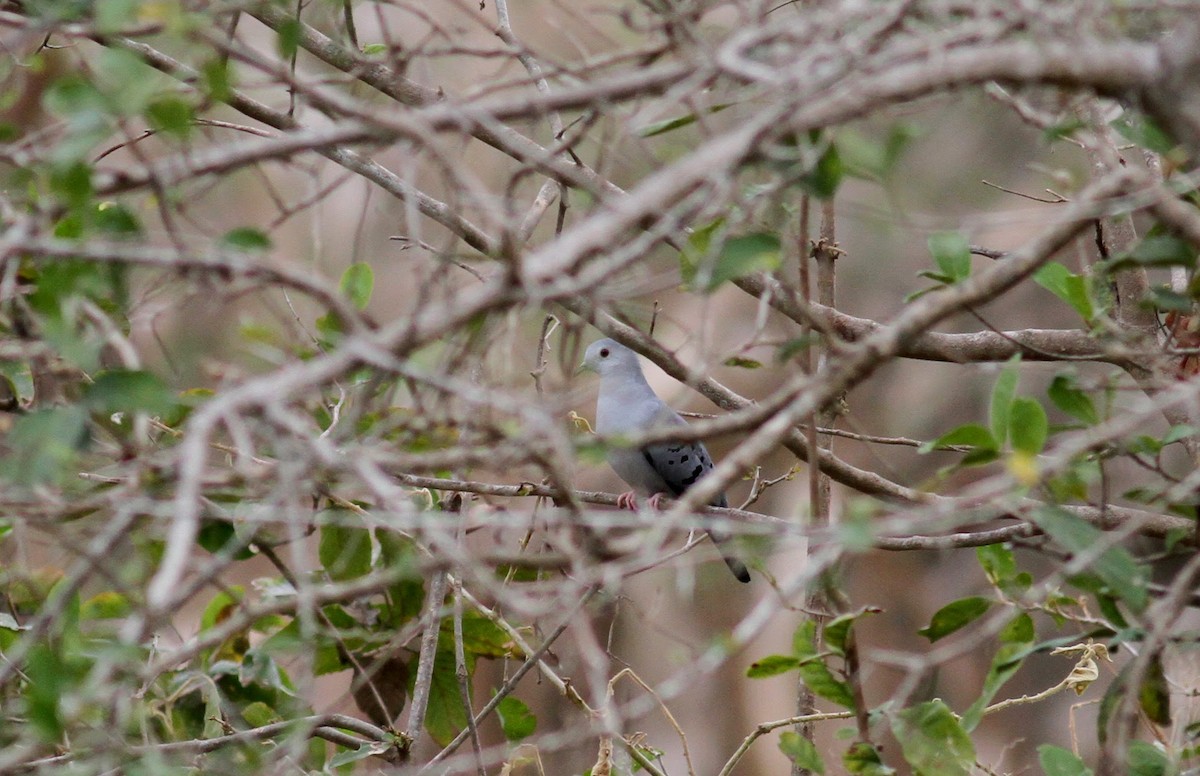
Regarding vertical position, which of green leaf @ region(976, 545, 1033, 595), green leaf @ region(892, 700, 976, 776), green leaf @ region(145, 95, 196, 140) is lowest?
green leaf @ region(892, 700, 976, 776)

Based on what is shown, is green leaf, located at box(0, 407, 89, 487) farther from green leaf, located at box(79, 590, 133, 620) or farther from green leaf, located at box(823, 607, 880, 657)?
green leaf, located at box(79, 590, 133, 620)

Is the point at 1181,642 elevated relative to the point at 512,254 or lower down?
lower down

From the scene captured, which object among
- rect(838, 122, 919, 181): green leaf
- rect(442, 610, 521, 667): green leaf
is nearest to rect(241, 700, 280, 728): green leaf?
rect(442, 610, 521, 667): green leaf

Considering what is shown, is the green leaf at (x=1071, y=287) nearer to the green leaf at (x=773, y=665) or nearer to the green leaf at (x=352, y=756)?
the green leaf at (x=773, y=665)

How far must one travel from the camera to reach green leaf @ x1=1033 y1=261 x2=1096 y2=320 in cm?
206

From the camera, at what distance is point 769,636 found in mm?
7719

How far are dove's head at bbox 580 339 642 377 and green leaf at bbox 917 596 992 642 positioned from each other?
2.75m

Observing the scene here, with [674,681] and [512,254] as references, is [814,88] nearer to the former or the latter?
[512,254]

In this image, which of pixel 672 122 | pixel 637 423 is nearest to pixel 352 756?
pixel 672 122

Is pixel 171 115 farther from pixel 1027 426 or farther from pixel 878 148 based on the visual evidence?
pixel 1027 426

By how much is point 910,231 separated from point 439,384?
2.48ft

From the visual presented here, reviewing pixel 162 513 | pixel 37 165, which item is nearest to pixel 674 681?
pixel 162 513

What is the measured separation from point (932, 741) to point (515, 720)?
1.33 metres

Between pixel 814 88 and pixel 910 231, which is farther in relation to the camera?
pixel 910 231
